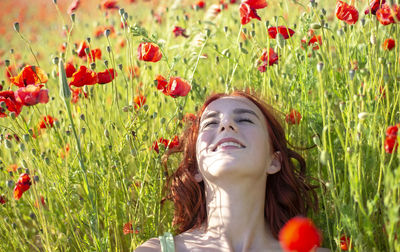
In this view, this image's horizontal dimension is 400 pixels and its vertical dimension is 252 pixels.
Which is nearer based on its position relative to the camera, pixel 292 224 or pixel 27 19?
pixel 292 224

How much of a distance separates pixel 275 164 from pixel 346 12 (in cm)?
59

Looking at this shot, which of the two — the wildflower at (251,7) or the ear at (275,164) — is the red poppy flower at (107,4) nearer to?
the wildflower at (251,7)

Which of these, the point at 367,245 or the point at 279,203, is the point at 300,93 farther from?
the point at 367,245

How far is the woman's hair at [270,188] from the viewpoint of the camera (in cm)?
212

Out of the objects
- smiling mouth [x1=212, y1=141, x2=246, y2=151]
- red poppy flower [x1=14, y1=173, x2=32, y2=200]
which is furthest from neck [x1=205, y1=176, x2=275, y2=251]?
red poppy flower [x1=14, y1=173, x2=32, y2=200]

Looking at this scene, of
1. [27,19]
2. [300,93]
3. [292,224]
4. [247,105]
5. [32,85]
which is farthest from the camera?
[27,19]

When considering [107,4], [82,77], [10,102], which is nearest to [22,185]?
[10,102]

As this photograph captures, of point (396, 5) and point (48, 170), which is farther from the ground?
point (396, 5)

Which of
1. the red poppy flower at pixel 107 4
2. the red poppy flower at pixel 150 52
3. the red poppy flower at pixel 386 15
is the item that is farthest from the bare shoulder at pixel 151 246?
the red poppy flower at pixel 107 4

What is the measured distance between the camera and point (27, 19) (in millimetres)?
7902

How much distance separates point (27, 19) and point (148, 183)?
21.2 feet

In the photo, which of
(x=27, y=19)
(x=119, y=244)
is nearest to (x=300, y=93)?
(x=119, y=244)

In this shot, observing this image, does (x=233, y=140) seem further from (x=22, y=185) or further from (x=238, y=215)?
(x=22, y=185)

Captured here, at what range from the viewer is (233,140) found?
6.07 ft
